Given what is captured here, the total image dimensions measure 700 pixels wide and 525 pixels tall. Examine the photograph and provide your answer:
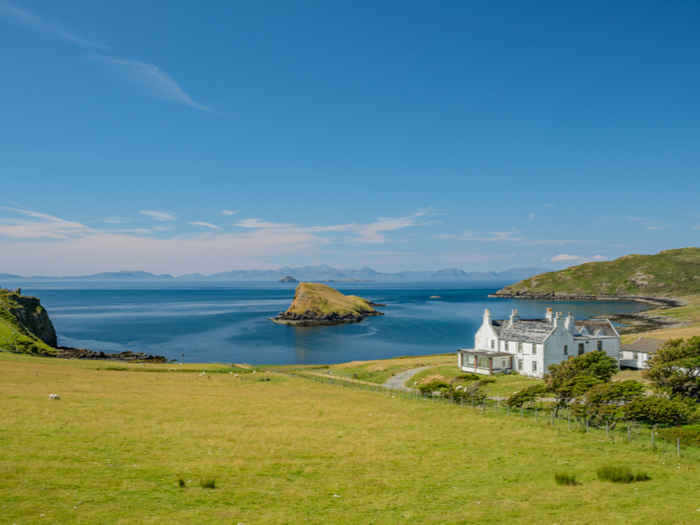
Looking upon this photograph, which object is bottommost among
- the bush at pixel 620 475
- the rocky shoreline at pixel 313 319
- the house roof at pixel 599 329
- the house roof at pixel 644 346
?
the rocky shoreline at pixel 313 319

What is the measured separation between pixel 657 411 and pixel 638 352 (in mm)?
44808

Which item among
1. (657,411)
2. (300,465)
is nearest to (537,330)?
(657,411)

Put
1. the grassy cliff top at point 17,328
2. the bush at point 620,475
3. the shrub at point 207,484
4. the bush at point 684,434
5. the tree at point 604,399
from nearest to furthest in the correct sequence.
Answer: the shrub at point 207,484 → the bush at point 620,475 → the bush at point 684,434 → the tree at point 604,399 → the grassy cliff top at point 17,328

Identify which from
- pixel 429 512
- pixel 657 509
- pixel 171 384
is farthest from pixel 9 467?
pixel 171 384

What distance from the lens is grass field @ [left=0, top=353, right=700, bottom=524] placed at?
17.8m

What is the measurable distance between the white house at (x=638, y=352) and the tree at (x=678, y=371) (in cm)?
2466

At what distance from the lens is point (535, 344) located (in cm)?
6938

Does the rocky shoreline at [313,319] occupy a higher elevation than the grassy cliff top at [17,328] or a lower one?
lower

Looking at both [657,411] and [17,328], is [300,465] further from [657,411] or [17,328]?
[17,328]

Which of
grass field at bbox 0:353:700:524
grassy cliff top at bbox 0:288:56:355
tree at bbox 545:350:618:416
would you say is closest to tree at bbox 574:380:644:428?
tree at bbox 545:350:618:416

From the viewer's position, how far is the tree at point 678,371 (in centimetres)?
4628

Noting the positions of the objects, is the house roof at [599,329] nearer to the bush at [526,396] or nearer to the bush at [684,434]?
the bush at [526,396]

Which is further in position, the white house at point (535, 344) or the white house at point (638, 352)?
the white house at point (638, 352)

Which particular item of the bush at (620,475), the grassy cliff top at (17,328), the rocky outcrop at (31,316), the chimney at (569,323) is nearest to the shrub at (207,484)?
the bush at (620,475)
